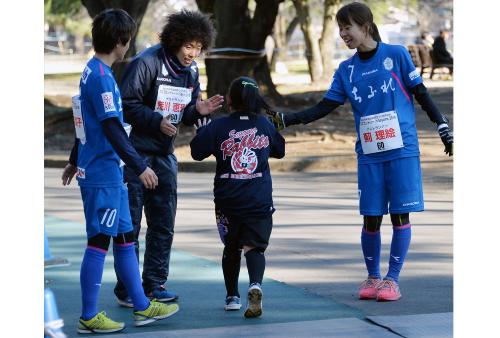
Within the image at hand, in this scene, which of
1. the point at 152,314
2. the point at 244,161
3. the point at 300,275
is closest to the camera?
the point at 152,314

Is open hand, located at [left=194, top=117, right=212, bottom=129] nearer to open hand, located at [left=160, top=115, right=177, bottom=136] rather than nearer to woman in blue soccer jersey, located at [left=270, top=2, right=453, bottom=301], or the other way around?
open hand, located at [left=160, top=115, right=177, bottom=136]

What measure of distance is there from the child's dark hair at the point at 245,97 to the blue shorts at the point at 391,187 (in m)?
0.92

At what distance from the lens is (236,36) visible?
23.1 metres

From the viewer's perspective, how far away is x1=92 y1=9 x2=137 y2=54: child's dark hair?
19.7 ft

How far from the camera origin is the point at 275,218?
11.6m

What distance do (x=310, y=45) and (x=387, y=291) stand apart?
3261 centimetres

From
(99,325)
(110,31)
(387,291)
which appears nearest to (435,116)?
(387,291)

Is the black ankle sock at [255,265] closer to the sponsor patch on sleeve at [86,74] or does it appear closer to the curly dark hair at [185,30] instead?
the curly dark hair at [185,30]

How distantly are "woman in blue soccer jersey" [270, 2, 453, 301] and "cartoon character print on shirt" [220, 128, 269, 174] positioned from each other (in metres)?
0.56

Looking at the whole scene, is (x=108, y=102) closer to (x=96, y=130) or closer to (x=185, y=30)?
(x=96, y=130)

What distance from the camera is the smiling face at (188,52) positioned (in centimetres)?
669

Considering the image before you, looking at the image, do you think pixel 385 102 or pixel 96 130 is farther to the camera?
pixel 385 102

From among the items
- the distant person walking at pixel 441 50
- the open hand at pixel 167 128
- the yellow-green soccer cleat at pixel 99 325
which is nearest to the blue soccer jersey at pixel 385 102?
the open hand at pixel 167 128
